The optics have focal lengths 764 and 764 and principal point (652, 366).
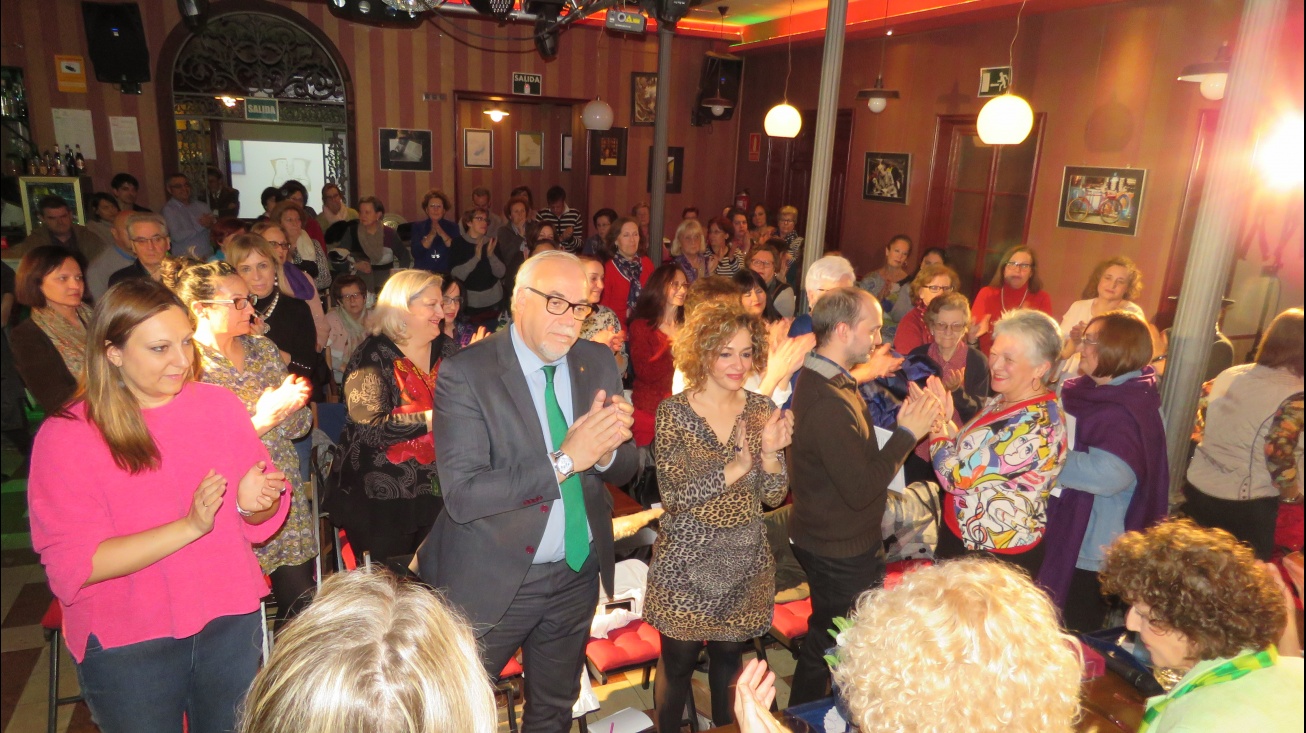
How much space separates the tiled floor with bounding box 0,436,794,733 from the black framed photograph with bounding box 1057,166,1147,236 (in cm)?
530

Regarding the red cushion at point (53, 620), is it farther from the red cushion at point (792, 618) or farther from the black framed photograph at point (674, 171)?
the black framed photograph at point (674, 171)

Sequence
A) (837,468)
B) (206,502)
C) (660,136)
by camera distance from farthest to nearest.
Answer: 1. (660,136)
2. (837,468)
3. (206,502)

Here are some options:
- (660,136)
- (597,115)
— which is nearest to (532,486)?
(660,136)

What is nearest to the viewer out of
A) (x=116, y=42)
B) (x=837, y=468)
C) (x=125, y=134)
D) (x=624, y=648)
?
(x=837, y=468)

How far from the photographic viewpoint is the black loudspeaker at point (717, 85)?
10938 mm

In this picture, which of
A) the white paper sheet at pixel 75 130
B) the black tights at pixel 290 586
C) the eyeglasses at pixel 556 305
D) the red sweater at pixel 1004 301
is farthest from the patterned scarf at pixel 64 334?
the white paper sheet at pixel 75 130

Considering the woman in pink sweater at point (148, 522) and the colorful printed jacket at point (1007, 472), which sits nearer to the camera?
the woman in pink sweater at point (148, 522)

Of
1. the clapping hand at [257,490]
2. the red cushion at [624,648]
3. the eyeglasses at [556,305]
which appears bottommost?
the red cushion at [624,648]

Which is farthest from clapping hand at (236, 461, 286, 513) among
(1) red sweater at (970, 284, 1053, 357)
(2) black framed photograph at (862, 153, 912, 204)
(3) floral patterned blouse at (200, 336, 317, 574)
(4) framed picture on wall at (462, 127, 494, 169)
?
(4) framed picture on wall at (462, 127, 494, 169)

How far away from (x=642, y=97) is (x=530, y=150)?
5.87 ft

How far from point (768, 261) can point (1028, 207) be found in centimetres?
355

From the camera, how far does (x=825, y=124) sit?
13.2ft

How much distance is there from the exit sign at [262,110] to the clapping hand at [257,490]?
8763 millimetres

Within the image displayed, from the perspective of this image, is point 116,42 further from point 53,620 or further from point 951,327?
point 951,327
